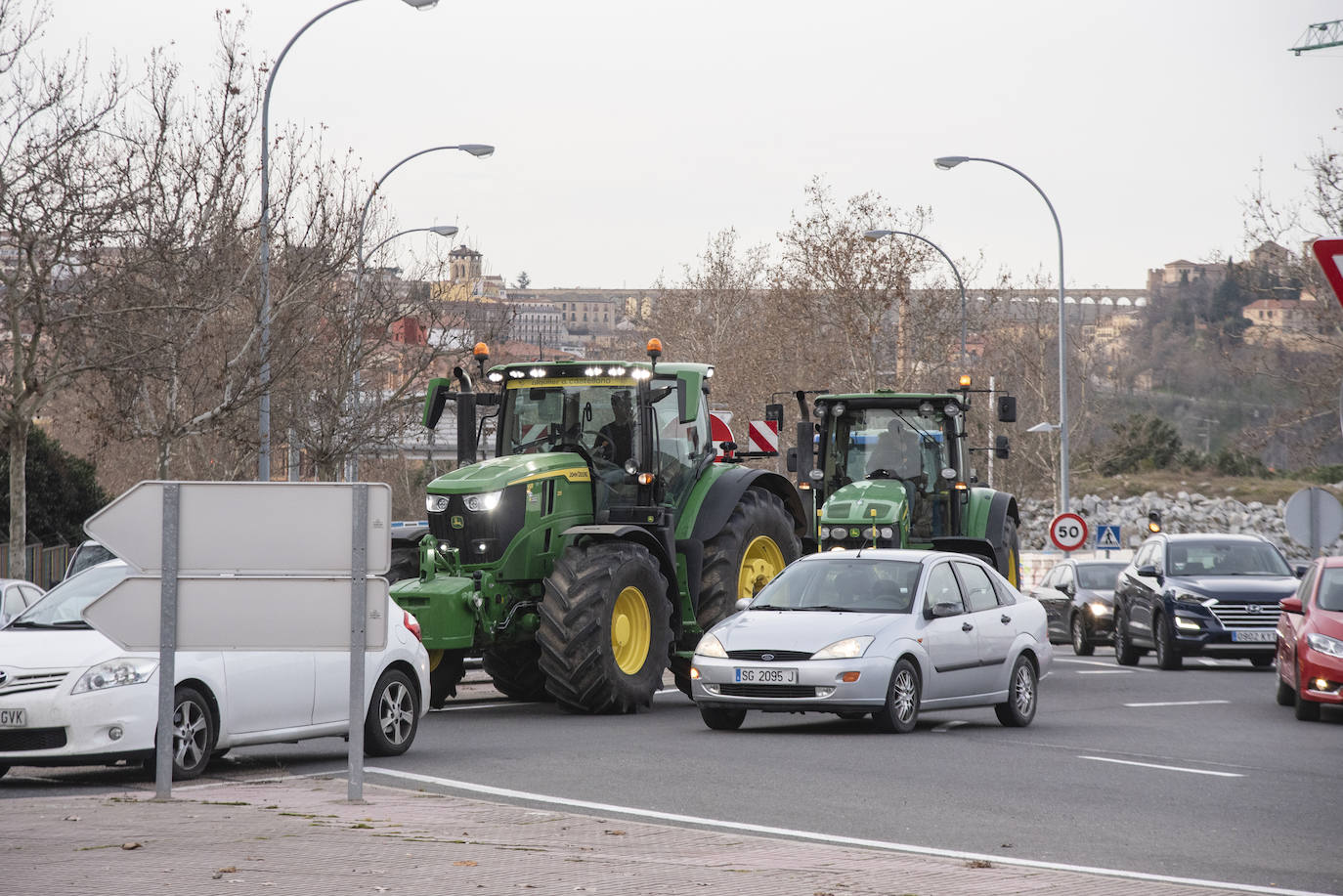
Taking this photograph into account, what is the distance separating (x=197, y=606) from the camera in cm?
1071

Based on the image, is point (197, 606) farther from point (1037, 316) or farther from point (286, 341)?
point (1037, 316)

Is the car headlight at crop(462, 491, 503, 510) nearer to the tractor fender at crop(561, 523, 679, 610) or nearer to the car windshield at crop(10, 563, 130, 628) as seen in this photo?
the tractor fender at crop(561, 523, 679, 610)

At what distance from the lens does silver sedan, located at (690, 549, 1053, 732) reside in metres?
15.1

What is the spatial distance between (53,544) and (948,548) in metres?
21.8

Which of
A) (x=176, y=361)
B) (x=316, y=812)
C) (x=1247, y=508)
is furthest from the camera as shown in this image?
(x=1247, y=508)

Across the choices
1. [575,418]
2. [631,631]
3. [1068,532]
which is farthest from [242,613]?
[1068,532]

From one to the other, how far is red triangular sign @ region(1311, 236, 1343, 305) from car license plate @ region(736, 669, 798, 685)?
790 centimetres

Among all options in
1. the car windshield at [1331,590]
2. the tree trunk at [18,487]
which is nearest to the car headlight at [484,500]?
the car windshield at [1331,590]

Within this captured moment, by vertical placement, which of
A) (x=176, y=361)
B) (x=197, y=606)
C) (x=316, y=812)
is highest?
(x=176, y=361)

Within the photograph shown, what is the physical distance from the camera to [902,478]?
23.5 meters

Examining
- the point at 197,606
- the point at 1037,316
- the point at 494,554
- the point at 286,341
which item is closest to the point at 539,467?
the point at 494,554

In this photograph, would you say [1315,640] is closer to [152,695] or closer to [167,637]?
[152,695]

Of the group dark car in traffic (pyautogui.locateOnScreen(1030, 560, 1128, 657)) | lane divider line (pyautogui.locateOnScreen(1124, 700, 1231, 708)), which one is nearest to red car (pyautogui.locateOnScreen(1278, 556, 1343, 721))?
lane divider line (pyautogui.locateOnScreen(1124, 700, 1231, 708))

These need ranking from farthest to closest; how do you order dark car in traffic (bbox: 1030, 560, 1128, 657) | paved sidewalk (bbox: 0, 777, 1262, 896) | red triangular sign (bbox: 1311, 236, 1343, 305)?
1. dark car in traffic (bbox: 1030, 560, 1128, 657)
2. paved sidewalk (bbox: 0, 777, 1262, 896)
3. red triangular sign (bbox: 1311, 236, 1343, 305)
